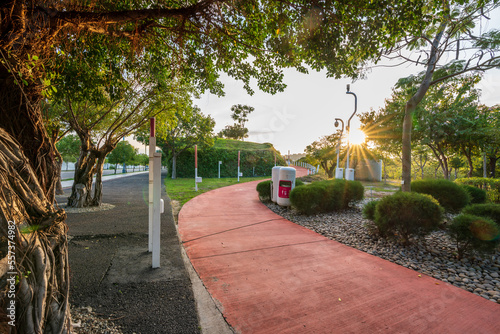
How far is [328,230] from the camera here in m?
6.39

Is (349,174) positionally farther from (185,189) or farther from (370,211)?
(370,211)

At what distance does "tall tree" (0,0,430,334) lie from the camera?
1618 mm

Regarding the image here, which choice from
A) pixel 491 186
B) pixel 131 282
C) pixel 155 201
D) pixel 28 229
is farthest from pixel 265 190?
pixel 491 186

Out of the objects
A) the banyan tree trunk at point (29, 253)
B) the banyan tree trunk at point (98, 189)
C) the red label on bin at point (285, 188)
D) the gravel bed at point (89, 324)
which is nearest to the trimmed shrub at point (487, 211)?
the red label on bin at point (285, 188)

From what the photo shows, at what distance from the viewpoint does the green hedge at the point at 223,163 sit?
28.0 metres

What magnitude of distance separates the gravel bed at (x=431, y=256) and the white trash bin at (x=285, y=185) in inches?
80.7

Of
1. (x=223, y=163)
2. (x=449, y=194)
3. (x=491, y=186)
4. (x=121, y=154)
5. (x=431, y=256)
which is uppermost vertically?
(x=121, y=154)

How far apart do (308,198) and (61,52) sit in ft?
22.9

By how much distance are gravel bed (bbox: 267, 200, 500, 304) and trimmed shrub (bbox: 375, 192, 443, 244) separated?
0.89 ft

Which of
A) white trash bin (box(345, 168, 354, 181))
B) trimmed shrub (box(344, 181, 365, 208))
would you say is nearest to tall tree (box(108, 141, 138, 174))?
white trash bin (box(345, 168, 354, 181))

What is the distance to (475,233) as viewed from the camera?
399cm

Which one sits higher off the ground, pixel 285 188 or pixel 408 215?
pixel 285 188

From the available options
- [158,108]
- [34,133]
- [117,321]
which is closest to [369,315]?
[117,321]

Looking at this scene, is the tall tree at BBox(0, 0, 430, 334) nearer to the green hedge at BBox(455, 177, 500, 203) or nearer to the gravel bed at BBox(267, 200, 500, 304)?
the gravel bed at BBox(267, 200, 500, 304)
